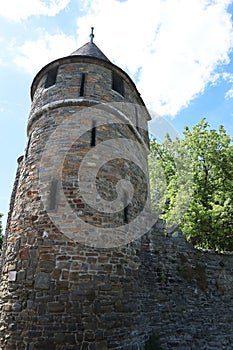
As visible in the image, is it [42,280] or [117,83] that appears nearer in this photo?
[42,280]

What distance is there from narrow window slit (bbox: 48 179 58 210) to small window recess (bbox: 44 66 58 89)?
13.6ft

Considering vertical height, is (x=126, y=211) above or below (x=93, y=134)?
below

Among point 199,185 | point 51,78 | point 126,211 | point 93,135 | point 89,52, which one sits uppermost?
point 89,52

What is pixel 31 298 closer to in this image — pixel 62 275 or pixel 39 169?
pixel 62 275

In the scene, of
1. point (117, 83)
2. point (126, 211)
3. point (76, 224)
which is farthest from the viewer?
point (117, 83)

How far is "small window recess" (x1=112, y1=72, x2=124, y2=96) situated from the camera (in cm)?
952

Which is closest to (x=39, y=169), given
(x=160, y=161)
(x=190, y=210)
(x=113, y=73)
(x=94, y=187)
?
(x=94, y=187)

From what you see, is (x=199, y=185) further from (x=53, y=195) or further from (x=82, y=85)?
(x=53, y=195)

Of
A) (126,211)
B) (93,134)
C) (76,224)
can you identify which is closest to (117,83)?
(93,134)

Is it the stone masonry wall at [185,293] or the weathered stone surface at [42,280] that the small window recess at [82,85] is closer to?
the stone masonry wall at [185,293]

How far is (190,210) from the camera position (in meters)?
11.8

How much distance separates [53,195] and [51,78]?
4.92m

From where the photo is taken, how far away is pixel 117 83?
9664mm

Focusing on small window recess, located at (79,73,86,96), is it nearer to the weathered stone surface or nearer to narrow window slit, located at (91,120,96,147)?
narrow window slit, located at (91,120,96,147)
